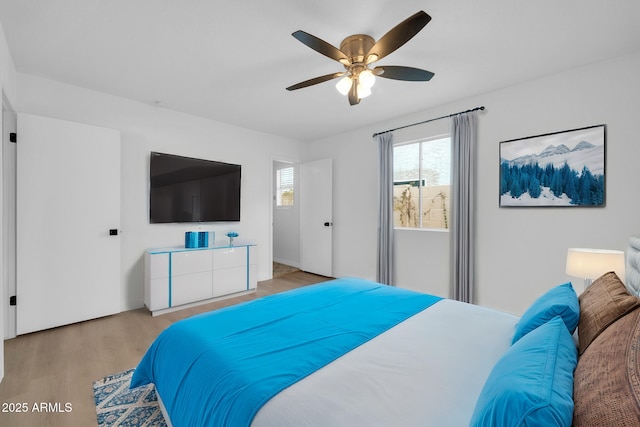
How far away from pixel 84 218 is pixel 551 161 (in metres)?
4.83

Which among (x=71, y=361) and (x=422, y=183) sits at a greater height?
(x=422, y=183)

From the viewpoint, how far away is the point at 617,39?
2.28 m

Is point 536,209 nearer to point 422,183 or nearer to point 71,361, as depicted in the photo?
point 422,183

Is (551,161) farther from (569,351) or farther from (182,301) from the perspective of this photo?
(182,301)

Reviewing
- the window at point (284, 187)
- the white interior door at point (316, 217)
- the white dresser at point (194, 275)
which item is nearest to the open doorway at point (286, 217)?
the window at point (284, 187)

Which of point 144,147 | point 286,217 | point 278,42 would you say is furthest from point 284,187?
point 278,42

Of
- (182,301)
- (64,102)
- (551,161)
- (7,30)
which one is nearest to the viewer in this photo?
(7,30)

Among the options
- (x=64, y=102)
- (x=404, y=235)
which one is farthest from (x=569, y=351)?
(x=64, y=102)

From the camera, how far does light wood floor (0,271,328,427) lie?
5.61ft

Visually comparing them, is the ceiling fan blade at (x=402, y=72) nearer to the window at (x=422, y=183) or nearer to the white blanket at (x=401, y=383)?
the window at (x=422, y=183)

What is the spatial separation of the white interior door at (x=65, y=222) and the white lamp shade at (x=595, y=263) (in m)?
4.28

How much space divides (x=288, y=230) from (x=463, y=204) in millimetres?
3913

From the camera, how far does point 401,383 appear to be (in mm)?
1078

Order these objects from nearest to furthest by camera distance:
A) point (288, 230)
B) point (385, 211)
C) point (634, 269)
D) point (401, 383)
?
point (401, 383) → point (634, 269) → point (385, 211) → point (288, 230)
